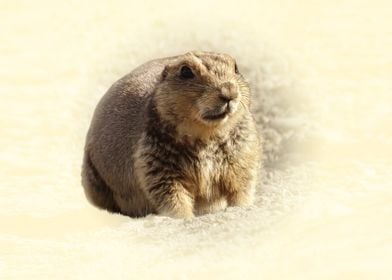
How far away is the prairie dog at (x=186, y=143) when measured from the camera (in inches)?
352

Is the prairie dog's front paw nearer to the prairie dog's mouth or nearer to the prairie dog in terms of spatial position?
the prairie dog

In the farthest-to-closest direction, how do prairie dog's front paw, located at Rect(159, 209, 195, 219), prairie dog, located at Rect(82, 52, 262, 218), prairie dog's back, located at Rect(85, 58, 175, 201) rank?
1. prairie dog's back, located at Rect(85, 58, 175, 201)
2. prairie dog's front paw, located at Rect(159, 209, 195, 219)
3. prairie dog, located at Rect(82, 52, 262, 218)

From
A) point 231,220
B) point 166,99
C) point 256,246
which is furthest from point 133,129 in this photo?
point 256,246

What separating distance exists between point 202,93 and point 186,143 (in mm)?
649

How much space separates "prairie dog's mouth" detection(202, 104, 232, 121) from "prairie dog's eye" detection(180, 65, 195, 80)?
418 mm

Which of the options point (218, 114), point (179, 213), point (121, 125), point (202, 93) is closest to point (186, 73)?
point (202, 93)

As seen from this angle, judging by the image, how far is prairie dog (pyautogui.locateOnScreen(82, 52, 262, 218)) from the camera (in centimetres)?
894

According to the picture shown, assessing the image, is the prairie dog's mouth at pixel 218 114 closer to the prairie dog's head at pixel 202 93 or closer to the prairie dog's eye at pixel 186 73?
the prairie dog's head at pixel 202 93

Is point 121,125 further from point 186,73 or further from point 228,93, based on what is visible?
point 228,93

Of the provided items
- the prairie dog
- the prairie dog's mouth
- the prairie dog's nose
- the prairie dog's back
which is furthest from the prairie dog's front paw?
the prairie dog's nose

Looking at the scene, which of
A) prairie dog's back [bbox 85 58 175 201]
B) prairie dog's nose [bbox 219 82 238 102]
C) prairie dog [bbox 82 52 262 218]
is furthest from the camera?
prairie dog's back [bbox 85 58 175 201]

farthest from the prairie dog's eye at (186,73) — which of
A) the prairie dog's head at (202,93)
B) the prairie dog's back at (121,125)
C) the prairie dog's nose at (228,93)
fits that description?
the prairie dog's back at (121,125)

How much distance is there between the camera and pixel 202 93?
884 cm

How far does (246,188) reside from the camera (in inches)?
379
